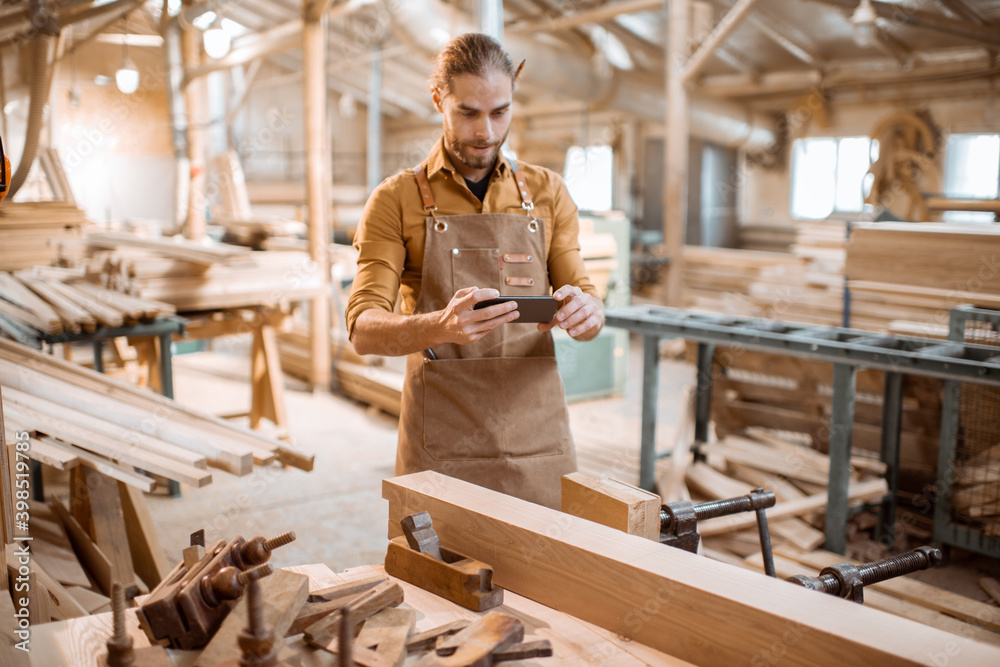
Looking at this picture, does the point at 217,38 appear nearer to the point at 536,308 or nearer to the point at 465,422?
the point at 465,422

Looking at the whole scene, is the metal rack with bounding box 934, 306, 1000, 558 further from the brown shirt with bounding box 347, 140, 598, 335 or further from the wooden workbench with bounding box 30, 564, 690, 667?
the wooden workbench with bounding box 30, 564, 690, 667

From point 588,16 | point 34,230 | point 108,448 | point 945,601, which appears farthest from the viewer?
point 588,16

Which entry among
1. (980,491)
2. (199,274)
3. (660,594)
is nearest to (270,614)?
(660,594)

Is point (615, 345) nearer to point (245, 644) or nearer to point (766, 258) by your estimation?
point (766, 258)

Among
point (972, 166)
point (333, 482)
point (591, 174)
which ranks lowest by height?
point (333, 482)

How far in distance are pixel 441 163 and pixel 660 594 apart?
1.24 m

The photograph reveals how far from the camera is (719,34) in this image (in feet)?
22.2

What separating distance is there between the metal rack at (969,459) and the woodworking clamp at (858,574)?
2344mm

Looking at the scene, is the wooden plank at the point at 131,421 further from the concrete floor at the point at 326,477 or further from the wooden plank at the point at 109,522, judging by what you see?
the concrete floor at the point at 326,477

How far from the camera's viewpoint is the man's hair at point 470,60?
1.83 m

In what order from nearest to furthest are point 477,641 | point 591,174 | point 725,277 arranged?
1. point 477,641
2. point 725,277
3. point 591,174

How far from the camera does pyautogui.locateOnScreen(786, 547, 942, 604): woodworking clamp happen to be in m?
1.29

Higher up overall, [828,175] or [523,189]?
[828,175]

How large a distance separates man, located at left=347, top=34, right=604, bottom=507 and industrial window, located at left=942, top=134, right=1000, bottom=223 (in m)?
8.80
